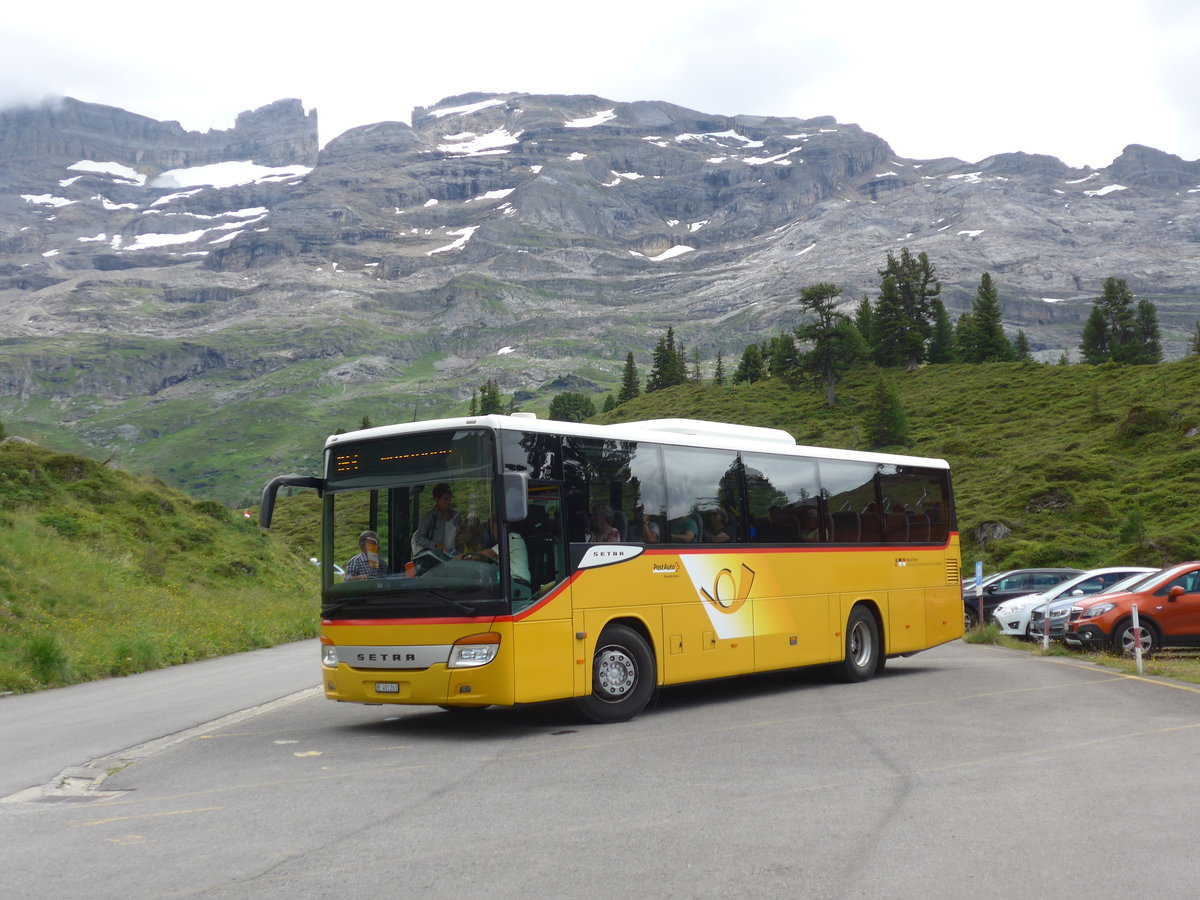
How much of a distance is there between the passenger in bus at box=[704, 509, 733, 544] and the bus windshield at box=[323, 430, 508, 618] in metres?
3.33

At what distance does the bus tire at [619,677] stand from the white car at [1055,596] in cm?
1379

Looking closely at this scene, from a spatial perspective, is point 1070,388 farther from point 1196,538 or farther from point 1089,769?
point 1089,769

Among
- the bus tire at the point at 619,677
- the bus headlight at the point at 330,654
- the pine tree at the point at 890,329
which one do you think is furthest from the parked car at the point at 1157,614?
the pine tree at the point at 890,329

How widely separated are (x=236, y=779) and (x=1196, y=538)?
1636 inches

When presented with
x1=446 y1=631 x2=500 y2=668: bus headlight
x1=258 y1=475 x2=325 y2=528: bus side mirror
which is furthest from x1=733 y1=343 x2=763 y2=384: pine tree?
x1=446 y1=631 x2=500 y2=668: bus headlight

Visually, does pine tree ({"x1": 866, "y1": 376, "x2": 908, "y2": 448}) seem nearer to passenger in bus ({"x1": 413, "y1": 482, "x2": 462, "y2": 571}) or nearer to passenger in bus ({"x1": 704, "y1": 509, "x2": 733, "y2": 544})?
passenger in bus ({"x1": 704, "y1": 509, "x2": 733, "y2": 544})

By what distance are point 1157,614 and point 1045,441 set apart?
54290 mm

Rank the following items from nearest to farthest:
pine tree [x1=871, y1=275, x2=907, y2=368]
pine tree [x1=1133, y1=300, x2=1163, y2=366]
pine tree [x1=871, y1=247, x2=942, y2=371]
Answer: pine tree [x1=871, y1=247, x2=942, y2=371]
pine tree [x1=871, y1=275, x2=907, y2=368]
pine tree [x1=1133, y1=300, x2=1163, y2=366]

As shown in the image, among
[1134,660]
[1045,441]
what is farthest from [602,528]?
[1045,441]

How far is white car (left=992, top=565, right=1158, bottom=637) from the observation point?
2436 centimetres

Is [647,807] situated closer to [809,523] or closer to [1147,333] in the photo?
[809,523]

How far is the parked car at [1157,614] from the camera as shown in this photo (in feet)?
59.8

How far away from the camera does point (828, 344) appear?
99438 millimetres

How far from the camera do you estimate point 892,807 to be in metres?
7.46
